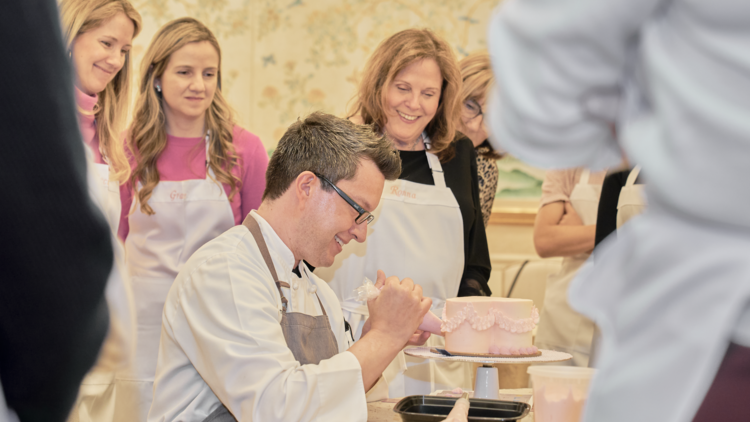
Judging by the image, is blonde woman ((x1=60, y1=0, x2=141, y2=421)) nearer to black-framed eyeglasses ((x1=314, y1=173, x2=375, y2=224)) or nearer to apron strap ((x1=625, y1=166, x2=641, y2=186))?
black-framed eyeglasses ((x1=314, y1=173, x2=375, y2=224))

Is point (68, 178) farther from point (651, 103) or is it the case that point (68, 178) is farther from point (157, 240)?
point (157, 240)

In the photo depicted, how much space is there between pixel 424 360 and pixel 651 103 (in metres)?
1.89

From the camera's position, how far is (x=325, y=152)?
1.95 m

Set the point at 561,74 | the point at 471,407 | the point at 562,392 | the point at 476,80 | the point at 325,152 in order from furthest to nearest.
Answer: the point at 476,80
the point at 325,152
the point at 471,407
the point at 562,392
the point at 561,74

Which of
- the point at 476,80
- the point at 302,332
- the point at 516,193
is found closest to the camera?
the point at 302,332

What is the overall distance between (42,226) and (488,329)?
161 centimetres

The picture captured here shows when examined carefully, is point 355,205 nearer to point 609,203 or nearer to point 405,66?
point 405,66

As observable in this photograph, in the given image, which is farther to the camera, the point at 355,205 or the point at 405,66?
the point at 405,66

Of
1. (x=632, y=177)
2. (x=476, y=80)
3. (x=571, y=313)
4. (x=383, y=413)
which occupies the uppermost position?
(x=476, y=80)

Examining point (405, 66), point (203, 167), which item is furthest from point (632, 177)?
point (203, 167)

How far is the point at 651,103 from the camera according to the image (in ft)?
2.59

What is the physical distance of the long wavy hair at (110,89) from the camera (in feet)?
8.29

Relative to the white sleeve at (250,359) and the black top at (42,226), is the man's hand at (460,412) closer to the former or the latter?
the white sleeve at (250,359)

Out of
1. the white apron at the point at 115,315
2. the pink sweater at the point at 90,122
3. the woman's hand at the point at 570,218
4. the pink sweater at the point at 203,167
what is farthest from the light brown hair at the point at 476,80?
the white apron at the point at 115,315
